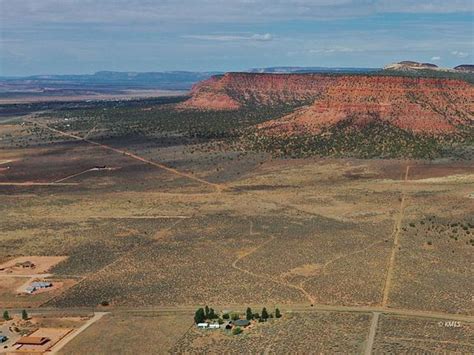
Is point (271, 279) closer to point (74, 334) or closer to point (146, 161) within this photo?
point (74, 334)

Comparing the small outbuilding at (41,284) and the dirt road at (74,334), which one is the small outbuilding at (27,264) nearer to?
the small outbuilding at (41,284)

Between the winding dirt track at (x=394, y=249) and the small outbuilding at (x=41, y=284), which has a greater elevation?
the winding dirt track at (x=394, y=249)

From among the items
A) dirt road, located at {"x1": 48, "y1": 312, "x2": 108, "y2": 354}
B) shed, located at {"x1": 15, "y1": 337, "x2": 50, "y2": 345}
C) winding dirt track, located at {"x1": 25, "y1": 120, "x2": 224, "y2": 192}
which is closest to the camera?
dirt road, located at {"x1": 48, "y1": 312, "x2": 108, "y2": 354}

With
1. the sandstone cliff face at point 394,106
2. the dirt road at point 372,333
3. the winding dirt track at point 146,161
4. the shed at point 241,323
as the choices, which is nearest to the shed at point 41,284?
the shed at point 241,323

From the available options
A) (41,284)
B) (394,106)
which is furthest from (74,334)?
(394,106)

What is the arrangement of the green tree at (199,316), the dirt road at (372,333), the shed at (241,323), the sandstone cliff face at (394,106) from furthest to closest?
1. the sandstone cliff face at (394,106)
2. the green tree at (199,316)
3. the shed at (241,323)
4. the dirt road at (372,333)

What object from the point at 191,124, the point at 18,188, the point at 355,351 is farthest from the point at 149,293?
the point at 191,124

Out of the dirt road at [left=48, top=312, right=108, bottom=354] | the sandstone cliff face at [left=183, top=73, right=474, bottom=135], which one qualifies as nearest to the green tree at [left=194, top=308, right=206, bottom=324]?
the dirt road at [left=48, top=312, right=108, bottom=354]

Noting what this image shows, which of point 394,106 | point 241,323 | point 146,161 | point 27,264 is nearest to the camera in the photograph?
point 241,323

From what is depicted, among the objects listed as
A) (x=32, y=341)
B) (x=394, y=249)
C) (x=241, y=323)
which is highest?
(x=394, y=249)

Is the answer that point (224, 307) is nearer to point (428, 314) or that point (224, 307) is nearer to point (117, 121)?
point (428, 314)

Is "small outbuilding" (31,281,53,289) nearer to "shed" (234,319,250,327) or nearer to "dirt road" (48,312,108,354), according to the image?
"dirt road" (48,312,108,354)
